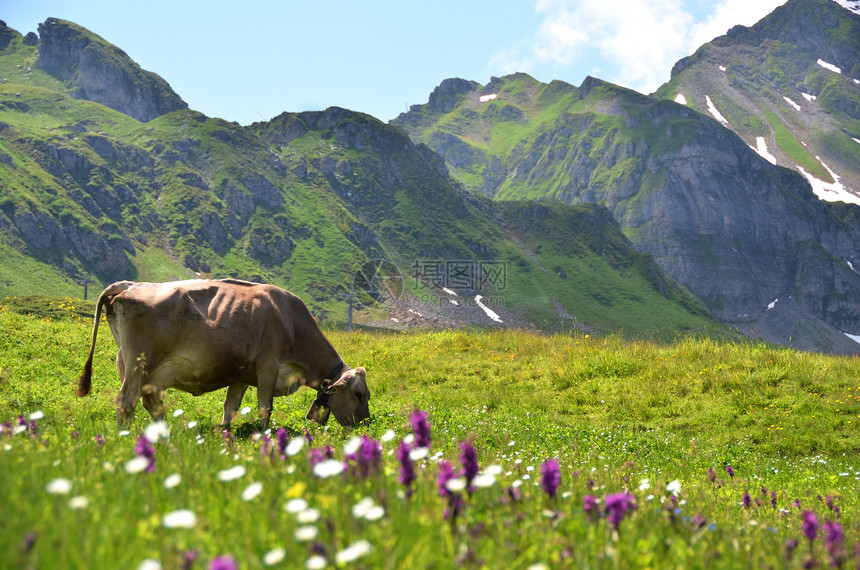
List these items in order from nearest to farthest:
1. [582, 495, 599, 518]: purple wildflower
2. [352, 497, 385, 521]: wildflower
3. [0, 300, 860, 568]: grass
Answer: [352, 497, 385, 521]: wildflower
[0, 300, 860, 568]: grass
[582, 495, 599, 518]: purple wildflower

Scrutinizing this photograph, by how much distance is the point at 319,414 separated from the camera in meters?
11.1

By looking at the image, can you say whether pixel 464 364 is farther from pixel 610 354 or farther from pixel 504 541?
pixel 504 541

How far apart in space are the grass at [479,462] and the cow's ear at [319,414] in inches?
11.1

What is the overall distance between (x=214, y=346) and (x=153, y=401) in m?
1.25

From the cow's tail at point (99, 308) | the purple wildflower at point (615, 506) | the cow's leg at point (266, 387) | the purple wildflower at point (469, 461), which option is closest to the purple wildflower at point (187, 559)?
the purple wildflower at point (469, 461)

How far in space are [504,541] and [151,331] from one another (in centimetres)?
771

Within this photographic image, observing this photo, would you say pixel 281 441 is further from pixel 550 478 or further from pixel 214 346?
pixel 214 346

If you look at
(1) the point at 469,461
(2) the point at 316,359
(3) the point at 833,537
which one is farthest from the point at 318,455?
(2) the point at 316,359

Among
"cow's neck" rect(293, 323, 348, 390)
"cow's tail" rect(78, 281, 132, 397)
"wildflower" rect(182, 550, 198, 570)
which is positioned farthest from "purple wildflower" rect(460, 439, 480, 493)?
"cow's neck" rect(293, 323, 348, 390)

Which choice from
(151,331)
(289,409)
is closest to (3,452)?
(151,331)

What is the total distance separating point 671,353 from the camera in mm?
18750

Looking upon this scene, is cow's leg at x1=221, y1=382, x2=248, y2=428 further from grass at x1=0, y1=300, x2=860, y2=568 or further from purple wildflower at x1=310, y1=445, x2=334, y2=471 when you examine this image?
purple wildflower at x1=310, y1=445, x2=334, y2=471

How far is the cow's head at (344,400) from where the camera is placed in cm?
1121

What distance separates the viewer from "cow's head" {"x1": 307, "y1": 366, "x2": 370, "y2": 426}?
36.8ft
